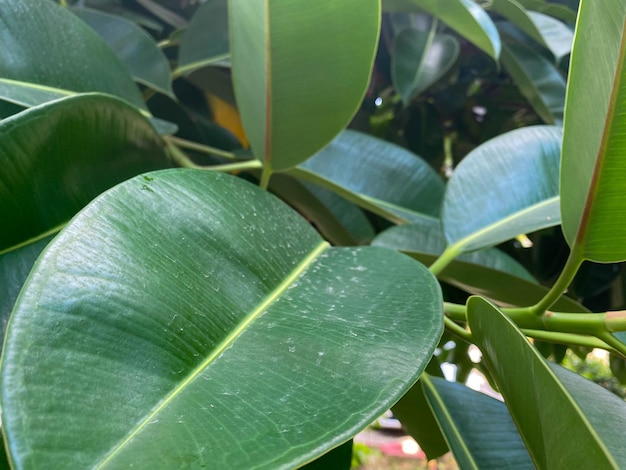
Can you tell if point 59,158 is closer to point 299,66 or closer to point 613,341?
point 299,66

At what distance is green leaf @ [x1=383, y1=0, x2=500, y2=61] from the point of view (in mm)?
504

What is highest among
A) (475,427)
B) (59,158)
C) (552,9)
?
(552,9)

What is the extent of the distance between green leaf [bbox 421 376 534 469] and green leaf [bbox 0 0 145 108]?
37 centimetres

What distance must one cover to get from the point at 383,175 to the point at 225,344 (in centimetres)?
41

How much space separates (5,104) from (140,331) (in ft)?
0.83

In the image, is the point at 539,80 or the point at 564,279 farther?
the point at 539,80

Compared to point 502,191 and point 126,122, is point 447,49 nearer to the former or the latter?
point 502,191

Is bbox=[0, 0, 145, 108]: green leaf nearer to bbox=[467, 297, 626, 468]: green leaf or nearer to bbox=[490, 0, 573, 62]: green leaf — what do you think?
bbox=[467, 297, 626, 468]: green leaf

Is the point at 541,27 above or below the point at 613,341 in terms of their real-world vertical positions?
above

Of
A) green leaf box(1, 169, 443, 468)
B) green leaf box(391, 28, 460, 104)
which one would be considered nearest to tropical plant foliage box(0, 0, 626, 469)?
green leaf box(1, 169, 443, 468)

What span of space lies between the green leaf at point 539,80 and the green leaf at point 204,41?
378mm

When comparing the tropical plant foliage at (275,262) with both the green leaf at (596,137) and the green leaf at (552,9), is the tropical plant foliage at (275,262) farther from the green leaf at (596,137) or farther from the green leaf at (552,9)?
the green leaf at (552,9)

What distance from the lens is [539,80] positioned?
710mm

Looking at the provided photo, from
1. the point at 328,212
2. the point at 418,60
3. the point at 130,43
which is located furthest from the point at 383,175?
the point at 130,43
